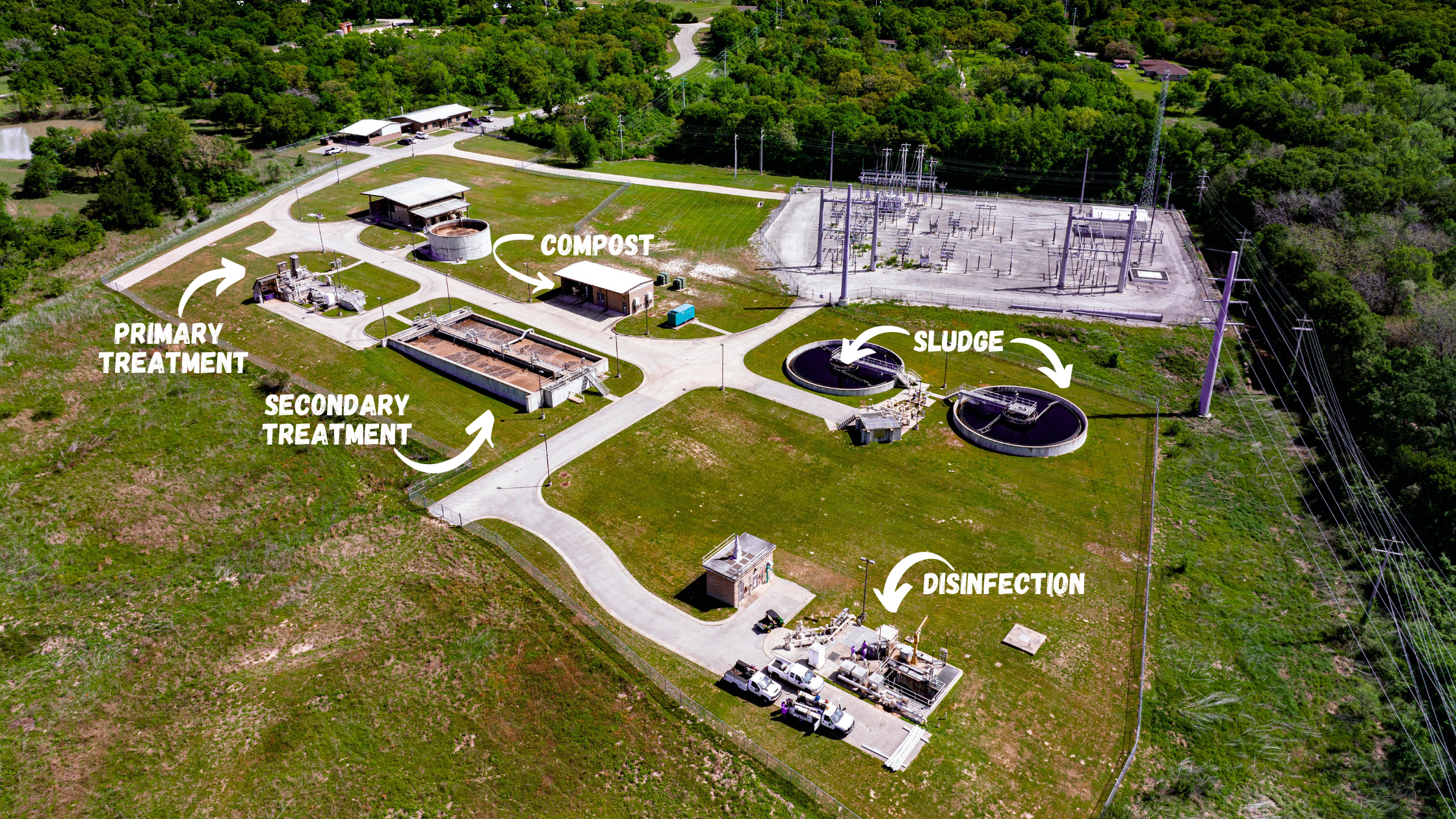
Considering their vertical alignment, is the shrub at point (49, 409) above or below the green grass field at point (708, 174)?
below

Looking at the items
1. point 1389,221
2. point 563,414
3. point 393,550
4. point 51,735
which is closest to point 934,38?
point 1389,221

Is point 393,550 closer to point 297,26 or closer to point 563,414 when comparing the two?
point 563,414

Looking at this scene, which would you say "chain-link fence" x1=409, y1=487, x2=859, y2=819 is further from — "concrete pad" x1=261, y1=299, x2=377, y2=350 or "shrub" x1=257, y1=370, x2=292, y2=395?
"concrete pad" x1=261, y1=299, x2=377, y2=350

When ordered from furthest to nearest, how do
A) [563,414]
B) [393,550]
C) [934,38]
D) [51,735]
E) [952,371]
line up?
1. [934,38]
2. [952,371]
3. [563,414]
4. [393,550]
5. [51,735]

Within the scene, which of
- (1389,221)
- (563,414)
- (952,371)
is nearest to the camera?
(563,414)

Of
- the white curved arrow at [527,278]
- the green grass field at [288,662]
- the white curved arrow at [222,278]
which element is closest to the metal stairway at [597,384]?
the green grass field at [288,662]

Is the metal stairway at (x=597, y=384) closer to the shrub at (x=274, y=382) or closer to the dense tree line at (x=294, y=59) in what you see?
the shrub at (x=274, y=382)

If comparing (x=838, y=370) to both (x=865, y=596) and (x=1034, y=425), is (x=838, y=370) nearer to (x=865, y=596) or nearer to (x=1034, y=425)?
(x=1034, y=425)

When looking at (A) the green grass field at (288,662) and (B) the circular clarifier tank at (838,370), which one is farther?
(B) the circular clarifier tank at (838,370)
